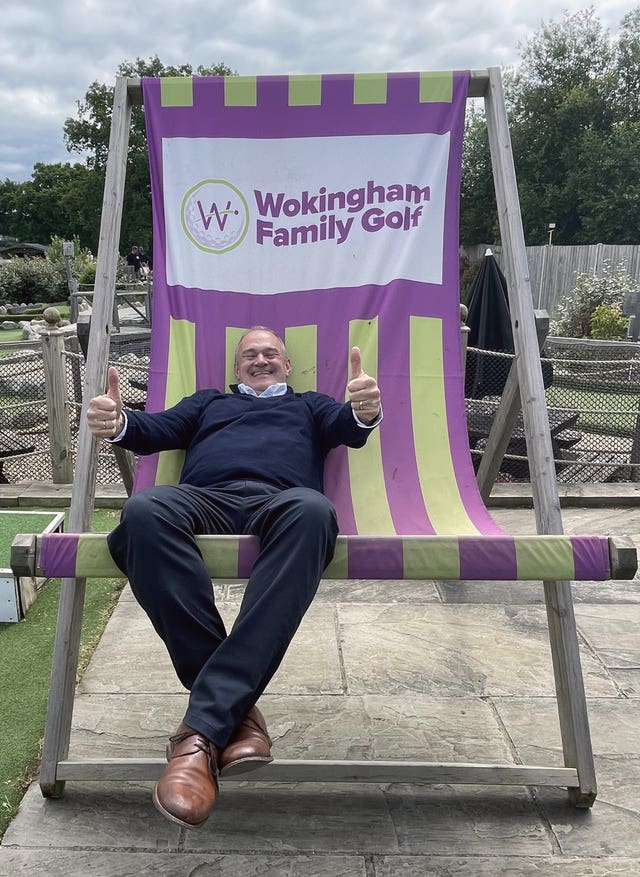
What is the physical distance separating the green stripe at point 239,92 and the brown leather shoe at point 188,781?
7.14 ft

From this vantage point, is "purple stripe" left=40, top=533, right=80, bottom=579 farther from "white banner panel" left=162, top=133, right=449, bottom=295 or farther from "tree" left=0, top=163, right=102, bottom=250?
"tree" left=0, top=163, right=102, bottom=250

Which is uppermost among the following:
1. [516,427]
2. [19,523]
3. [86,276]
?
[86,276]

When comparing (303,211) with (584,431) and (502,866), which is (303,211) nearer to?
(502,866)

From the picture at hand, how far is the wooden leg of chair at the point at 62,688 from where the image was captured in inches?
72.1

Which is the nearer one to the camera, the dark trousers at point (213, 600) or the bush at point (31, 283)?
the dark trousers at point (213, 600)

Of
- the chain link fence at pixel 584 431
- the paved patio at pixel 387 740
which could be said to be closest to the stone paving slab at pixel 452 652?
the paved patio at pixel 387 740

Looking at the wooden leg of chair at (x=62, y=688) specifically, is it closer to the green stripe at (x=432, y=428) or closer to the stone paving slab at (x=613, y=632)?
the green stripe at (x=432, y=428)

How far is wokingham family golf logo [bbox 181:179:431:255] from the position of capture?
2654 millimetres

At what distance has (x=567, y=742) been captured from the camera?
1877 mm

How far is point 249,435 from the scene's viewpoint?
2195 mm

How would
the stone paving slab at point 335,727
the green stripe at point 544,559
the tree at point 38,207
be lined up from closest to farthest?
the green stripe at point 544,559 < the stone paving slab at point 335,727 < the tree at point 38,207

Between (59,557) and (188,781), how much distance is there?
0.57 m

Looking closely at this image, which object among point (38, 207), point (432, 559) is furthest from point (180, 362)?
point (38, 207)

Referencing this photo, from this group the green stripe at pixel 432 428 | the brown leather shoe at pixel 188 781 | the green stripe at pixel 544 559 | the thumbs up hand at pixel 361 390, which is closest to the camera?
the brown leather shoe at pixel 188 781
